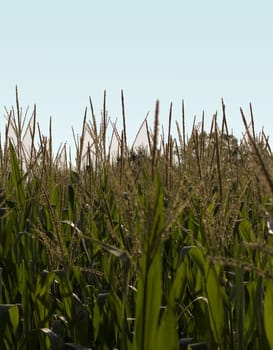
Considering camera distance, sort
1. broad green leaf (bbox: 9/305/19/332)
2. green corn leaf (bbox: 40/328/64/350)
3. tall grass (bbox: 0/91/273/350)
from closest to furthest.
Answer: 1. tall grass (bbox: 0/91/273/350)
2. green corn leaf (bbox: 40/328/64/350)
3. broad green leaf (bbox: 9/305/19/332)

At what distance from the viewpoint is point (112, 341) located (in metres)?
3.43

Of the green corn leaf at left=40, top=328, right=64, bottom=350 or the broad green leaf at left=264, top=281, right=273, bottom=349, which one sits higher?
the broad green leaf at left=264, top=281, right=273, bottom=349

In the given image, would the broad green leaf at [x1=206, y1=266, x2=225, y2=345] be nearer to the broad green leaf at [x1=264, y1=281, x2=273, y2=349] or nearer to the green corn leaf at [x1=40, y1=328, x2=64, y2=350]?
the broad green leaf at [x1=264, y1=281, x2=273, y2=349]

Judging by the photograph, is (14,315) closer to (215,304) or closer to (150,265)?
(215,304)

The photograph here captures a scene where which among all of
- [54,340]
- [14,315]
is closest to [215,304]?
[54,340]

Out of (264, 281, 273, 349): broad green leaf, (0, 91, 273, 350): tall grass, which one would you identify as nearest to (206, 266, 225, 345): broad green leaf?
(0, 91, 273, 350): tall grass


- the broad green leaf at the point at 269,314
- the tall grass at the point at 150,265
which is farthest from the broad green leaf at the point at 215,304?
the broad green leaf at the point at 269,314

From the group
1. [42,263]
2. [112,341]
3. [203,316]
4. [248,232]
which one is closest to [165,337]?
[203,316]

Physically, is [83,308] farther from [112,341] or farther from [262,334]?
[262,334]

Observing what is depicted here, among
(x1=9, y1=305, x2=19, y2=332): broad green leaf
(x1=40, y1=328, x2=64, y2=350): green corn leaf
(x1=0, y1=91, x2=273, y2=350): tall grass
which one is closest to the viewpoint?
(x1=0, y1=91, x2=273, y2=350): tall grass

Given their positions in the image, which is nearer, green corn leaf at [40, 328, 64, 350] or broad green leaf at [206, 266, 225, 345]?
broad green leaf at [206, 266, 225, 345]

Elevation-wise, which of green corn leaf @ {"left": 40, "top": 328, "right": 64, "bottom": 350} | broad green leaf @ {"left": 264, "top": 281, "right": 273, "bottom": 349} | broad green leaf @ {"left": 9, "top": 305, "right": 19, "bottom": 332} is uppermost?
broad green leaf @ {"left": 264, "top": 281, "right": 273, "bottom": 349}

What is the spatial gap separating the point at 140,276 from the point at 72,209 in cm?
345

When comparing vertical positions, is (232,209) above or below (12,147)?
below
